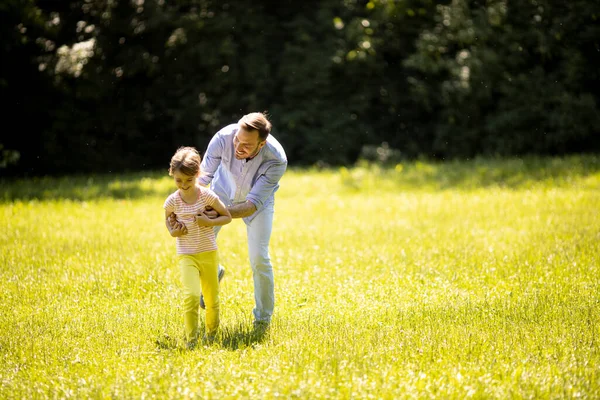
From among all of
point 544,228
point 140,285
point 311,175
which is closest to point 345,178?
point 311,175

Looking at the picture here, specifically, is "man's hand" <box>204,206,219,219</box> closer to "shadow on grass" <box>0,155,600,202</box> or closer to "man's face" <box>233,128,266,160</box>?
"man's face" <box>233,128,266,160</box>

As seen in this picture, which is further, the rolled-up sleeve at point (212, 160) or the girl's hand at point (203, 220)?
the rolled-up sleeve at point (212, 160)

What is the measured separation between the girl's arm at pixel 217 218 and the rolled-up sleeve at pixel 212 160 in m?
0.52

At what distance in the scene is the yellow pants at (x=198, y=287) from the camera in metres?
5.98

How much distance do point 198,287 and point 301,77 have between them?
53.9ft

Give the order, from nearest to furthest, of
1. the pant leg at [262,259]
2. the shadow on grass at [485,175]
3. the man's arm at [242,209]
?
the man's arm at [242,209] < the pant leg at [262,259] < the shadow on grass at [485,175]

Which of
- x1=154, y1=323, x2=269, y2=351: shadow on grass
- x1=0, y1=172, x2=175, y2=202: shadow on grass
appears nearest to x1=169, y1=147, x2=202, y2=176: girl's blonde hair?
x1=154, y1=323, x2=269, y2=351: shadow on grass

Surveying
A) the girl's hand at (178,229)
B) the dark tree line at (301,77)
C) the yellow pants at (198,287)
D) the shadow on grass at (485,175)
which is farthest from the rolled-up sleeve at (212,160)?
the dark tree line at (301,77)

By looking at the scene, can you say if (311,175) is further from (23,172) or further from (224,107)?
(23,172)

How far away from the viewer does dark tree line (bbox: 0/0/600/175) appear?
19.0 meters

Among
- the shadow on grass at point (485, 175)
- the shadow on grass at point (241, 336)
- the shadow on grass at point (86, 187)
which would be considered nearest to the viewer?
the shadow on grass at point (241, 336)

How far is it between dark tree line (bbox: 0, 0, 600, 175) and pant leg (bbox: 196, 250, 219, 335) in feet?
40.6

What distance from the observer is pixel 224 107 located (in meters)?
21.5

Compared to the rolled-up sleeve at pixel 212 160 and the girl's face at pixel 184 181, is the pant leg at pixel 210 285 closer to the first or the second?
the girl's face at pixel 184 181
